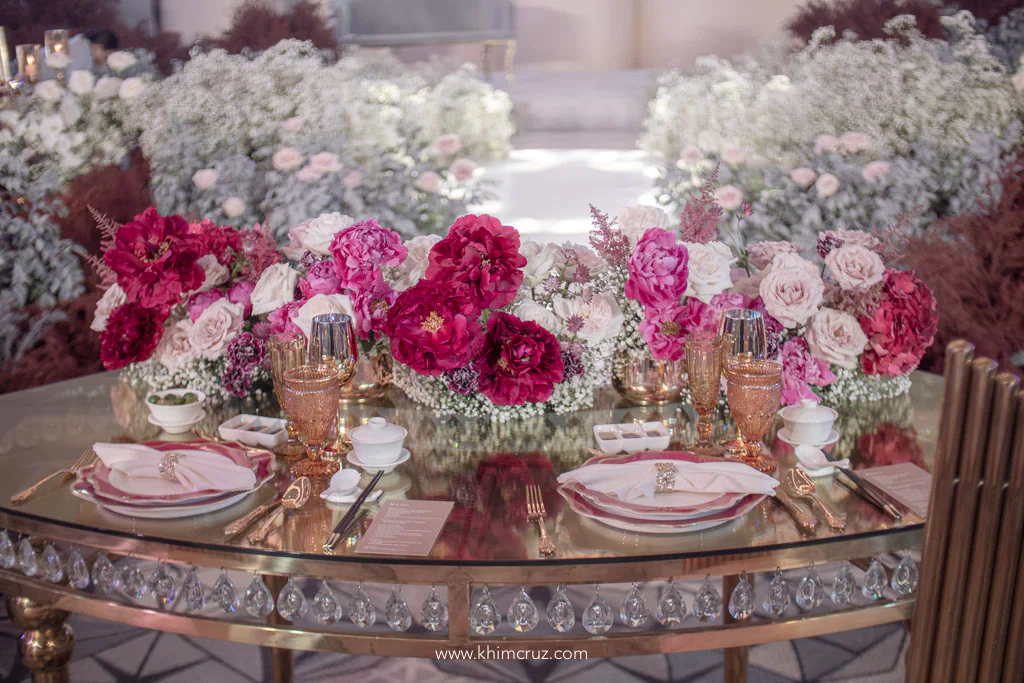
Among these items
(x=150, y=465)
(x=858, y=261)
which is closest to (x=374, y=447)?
(x=150, y=465)

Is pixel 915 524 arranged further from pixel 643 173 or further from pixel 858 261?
pixel 643 173

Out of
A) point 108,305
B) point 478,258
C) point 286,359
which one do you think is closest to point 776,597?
point 478,258

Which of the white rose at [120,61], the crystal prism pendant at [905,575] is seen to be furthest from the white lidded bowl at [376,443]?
the white rose at [120,61]

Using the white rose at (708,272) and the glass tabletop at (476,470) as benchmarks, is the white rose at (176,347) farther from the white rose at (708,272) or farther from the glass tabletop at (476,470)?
the white rose at (708,272)

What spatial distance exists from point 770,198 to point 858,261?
1.69m

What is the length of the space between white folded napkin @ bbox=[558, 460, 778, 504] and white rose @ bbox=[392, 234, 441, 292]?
17.4 inches

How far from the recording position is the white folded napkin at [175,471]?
1.07 metres

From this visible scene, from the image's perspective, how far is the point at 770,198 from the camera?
2.94 metres

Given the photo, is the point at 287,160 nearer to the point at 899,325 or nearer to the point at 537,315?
the point at 537,315

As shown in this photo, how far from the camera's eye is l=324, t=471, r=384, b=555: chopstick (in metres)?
0.96

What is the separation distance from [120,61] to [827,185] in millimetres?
2502

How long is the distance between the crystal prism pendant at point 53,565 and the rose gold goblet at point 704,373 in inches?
33.6

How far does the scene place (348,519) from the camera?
40.1 inches

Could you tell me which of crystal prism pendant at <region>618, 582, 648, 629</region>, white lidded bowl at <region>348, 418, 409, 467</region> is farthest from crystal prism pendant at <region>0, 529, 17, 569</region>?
crystal prism pendant at <region>618, 582, 648, 629</region>
